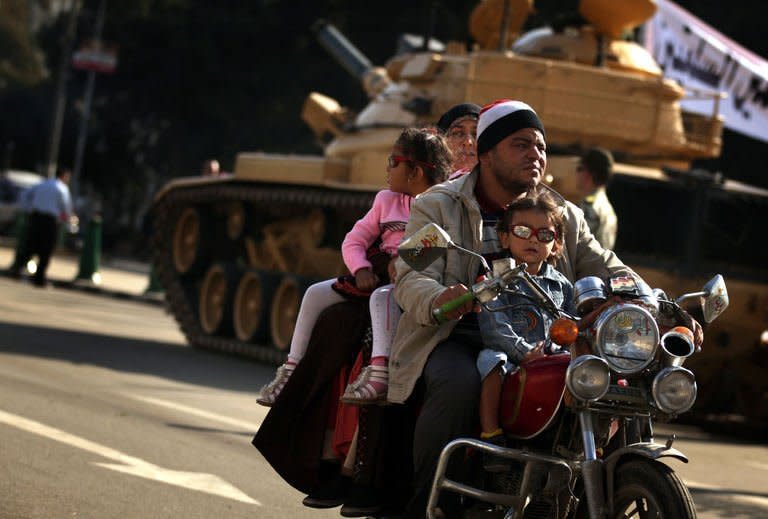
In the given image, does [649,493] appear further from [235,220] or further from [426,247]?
[235,220]

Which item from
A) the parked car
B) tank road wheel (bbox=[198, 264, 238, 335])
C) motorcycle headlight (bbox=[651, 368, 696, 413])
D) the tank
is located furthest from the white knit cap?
the parked car

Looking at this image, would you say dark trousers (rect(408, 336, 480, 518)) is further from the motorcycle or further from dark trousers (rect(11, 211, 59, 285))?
dark trousers (rect(11, 211, 59, 285))

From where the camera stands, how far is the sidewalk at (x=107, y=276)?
84.7 ft

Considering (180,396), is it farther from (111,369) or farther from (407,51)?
(407,51)

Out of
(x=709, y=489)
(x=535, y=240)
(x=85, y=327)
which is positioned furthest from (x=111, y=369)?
(x=535, y=240)

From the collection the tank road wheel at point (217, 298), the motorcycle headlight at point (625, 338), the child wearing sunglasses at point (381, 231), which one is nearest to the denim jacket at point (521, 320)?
the motorcycle headlight at point (625, 338)

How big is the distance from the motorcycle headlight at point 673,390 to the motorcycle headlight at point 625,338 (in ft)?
0.23

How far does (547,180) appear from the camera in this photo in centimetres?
1359

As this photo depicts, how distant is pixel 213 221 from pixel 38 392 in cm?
917

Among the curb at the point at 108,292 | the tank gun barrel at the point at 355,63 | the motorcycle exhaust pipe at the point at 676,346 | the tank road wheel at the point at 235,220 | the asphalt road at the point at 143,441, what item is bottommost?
the curb at the point at 108,292

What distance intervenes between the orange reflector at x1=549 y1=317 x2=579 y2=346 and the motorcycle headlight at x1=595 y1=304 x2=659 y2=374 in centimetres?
7

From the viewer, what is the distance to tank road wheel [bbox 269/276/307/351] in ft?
55.3

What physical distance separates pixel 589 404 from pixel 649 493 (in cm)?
34

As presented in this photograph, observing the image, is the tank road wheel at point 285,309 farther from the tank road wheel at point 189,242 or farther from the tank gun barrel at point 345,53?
the tank gun barrel at point 345,53
